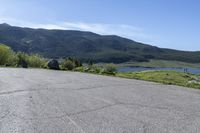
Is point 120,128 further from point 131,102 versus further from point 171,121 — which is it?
point 131,102

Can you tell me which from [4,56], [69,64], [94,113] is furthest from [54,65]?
[94,113]

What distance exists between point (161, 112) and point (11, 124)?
13.0ft

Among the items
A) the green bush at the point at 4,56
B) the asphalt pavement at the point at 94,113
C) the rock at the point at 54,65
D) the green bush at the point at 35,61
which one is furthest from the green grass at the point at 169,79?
the green bush at the point at 35,61

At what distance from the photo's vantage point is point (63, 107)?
9.82 metres

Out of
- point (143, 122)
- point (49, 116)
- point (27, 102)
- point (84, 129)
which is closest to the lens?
point (84, 129)

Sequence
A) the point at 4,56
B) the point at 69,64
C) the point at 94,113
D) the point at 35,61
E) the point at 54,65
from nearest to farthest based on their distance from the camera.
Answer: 1. the point at 94,113
2. the point at 54,65
3. the point at 69,64
4. the point at 4,56
5. the point at 35,61

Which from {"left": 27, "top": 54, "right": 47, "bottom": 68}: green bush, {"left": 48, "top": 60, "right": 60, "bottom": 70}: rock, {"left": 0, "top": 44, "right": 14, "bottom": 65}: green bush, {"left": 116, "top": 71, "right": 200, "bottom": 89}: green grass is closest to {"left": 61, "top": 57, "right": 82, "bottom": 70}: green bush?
{"left": 48, "top": 60, "right": 60, "bottom": 70}: rock

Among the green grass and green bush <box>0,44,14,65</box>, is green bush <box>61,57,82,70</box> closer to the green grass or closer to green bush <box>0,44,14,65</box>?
green bush <box>0,44,14,65</box>

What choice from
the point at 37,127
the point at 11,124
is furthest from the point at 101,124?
the point at 11,124

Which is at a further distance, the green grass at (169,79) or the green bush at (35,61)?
the green bush at (35,61)

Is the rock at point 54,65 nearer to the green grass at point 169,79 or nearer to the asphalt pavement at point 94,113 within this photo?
the green grass at point 169,79

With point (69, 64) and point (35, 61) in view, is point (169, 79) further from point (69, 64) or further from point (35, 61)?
point (35, 61)

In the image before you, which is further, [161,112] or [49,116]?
[161,112]

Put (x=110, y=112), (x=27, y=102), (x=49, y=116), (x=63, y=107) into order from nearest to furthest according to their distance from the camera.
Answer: (x=49, y=116)
(x=110, y=112)
(x=63, y=107)
(x=27, y=102)
